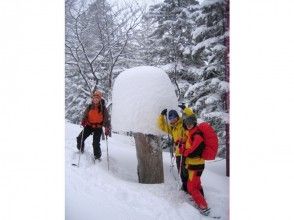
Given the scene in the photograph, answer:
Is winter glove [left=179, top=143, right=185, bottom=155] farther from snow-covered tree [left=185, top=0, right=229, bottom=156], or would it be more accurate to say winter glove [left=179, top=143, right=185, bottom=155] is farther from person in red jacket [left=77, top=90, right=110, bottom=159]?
person in red jacket [left=77, top=90, right=110, bottom=159]

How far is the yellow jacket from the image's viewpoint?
3893 mm

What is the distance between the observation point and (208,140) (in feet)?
11.6

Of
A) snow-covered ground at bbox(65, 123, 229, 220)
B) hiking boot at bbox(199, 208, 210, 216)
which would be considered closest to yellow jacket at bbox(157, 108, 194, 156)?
snow-covered ground at bbox(65, 123, 229, 220)

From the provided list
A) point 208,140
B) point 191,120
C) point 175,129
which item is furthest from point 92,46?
point 208,140

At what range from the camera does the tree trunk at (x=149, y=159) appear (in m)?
4.09

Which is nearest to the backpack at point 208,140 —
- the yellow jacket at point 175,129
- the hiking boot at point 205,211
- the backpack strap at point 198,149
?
the backpack strap at point 198,149

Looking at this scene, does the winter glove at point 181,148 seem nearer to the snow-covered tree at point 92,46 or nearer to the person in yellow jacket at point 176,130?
the person in yellow jacket at point 176,130

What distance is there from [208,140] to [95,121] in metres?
1.34
